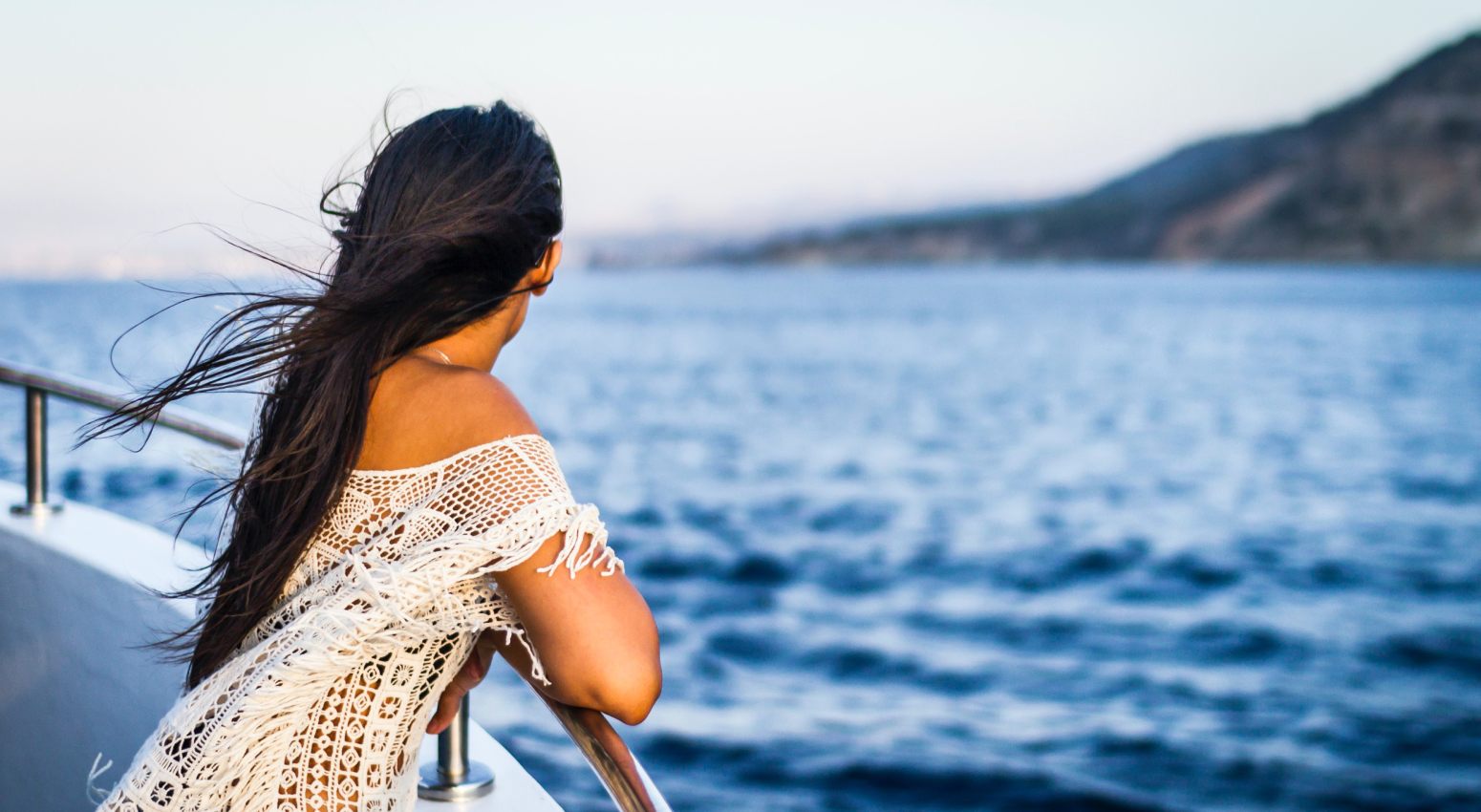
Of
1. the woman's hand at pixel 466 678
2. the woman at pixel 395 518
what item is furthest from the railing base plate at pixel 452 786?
the woman at pixel 395 518

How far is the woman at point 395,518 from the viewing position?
1.21 m

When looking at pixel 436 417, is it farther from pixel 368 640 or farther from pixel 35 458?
pixel 35 458

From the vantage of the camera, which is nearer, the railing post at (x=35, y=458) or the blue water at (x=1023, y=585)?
Answer: the railing post at (x=35, y=458)

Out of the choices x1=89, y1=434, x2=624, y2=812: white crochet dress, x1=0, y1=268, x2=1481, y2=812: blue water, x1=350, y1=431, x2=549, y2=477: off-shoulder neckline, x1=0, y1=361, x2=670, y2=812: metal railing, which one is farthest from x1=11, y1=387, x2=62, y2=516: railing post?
x1=350, y1=431, x2=549, y2=477: off-shoulder neckline

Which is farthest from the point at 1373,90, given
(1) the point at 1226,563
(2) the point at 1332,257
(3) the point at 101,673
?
(3) the point at 101,673

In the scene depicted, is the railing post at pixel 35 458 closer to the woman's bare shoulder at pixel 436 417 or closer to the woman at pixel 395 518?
the woman at pixel 395 518

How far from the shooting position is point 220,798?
133 cm

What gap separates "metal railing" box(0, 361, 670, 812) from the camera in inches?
45.2

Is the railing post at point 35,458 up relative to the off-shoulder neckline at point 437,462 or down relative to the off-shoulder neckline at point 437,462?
up

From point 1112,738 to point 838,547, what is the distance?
514cm

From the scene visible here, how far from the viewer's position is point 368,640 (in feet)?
4.20

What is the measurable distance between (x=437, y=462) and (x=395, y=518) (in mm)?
83

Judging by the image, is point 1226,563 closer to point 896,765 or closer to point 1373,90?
point 896,765

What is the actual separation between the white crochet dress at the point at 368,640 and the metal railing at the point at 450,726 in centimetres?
8
